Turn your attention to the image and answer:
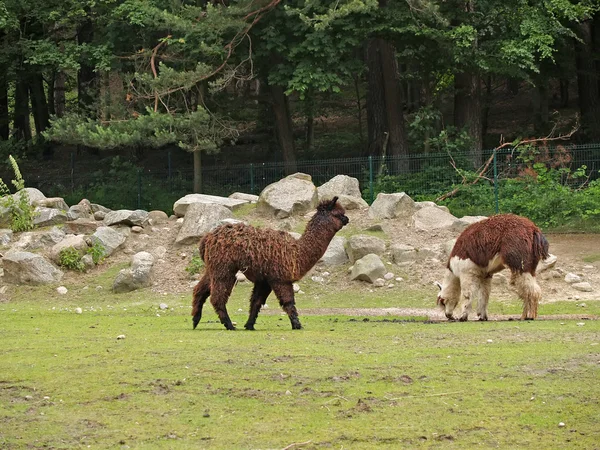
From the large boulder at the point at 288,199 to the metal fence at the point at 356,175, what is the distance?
148 inches

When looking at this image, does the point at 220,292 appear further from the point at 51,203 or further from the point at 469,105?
the point at 469,105

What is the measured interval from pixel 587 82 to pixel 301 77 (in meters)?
12.2

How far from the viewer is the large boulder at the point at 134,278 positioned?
21.7 metres

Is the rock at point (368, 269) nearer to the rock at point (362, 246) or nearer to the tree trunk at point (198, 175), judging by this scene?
the rock at point (362, 246)

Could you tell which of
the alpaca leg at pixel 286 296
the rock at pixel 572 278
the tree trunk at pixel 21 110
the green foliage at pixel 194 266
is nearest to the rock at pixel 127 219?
the green foliage at pixel 194 266

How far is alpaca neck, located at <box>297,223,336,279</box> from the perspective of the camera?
47.5 ft

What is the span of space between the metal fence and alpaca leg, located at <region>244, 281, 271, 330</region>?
14.2 metres

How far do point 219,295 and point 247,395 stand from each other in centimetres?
459

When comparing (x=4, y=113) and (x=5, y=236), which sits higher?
(x=4, y=113)

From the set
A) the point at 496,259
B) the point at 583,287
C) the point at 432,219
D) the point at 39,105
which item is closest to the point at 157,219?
the point at 432,219

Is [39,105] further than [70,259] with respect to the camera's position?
Yes

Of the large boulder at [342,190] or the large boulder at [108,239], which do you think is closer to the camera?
the large boulder at [108,239]

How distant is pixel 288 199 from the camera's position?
24734 millimetres

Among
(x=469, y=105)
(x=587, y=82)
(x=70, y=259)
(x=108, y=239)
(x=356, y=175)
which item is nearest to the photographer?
(x=70, y=259)
